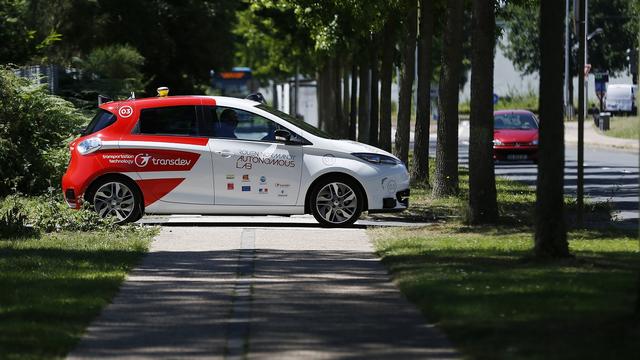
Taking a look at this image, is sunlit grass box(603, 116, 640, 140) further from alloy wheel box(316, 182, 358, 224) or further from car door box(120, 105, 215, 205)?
car door box(120, 105, 215, 205)

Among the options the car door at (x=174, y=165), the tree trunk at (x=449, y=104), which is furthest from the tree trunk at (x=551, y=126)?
the tree trunk at (x=449, y=104)

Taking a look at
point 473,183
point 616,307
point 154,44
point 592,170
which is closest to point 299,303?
point 616,307

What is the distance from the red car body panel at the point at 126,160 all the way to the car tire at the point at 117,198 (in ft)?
0.31

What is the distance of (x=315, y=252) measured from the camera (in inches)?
584

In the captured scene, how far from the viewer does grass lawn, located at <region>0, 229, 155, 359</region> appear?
9.19 metres

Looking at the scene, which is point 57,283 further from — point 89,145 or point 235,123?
point 235,123

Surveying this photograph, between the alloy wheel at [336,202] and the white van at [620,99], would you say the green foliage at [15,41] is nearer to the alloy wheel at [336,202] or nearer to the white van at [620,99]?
the alloy wheel at [336,202]

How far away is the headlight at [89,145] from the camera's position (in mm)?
18109

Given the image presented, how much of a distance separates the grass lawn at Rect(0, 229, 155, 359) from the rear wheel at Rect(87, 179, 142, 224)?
38.3 inches

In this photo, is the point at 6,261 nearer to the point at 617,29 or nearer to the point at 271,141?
the point at 271,141

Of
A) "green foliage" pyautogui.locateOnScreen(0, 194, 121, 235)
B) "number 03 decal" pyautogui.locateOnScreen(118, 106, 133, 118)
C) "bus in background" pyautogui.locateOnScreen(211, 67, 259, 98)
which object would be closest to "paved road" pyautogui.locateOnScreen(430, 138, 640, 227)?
"number 03 decal" pyautogui.locateOnScreen(118, 106, 133, 118)

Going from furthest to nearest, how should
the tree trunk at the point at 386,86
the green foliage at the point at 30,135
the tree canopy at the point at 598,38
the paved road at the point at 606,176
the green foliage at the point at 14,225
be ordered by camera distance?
the tree canopy at the point at 598,38
the tree trunk at the point at 386,86
the paved road at the point at 606,176
the green foliage at the point at 30,135
the green foliage at the point at 14,225

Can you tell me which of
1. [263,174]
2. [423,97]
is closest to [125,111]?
[263,174]

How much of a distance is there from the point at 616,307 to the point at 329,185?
27.2ft
